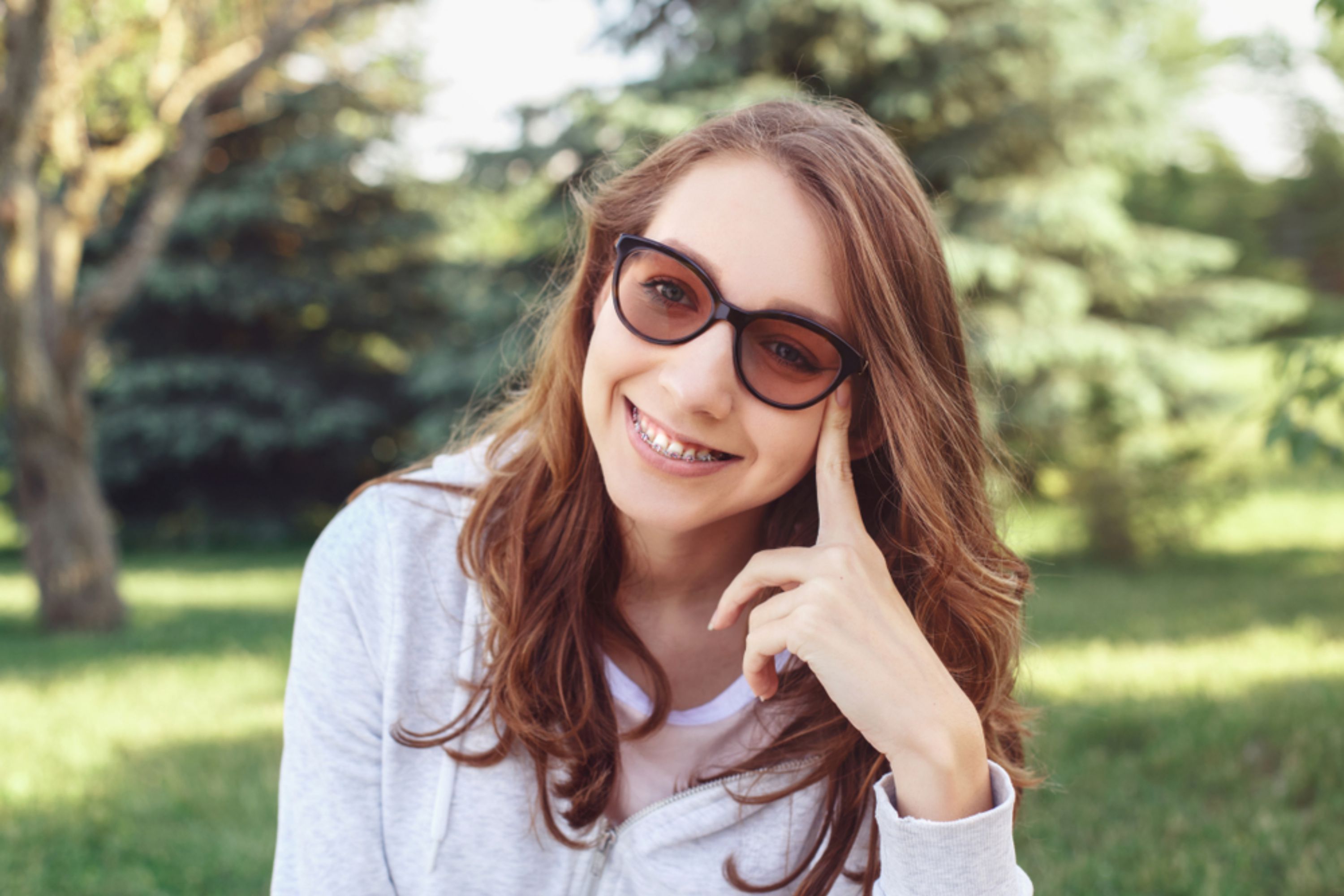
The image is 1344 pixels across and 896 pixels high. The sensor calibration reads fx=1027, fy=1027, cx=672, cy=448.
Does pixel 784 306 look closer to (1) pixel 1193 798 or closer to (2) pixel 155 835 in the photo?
(1) pixel 1193 798

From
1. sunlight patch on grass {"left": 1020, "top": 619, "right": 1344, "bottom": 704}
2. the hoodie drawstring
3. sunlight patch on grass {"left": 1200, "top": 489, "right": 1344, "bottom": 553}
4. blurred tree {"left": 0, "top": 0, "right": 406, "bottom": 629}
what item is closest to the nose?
the hoodie drawstring

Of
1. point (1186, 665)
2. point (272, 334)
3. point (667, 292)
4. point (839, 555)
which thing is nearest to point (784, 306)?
point (667, 292)

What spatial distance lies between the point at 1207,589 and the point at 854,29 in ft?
19.1

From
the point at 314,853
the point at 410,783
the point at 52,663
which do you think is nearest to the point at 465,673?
the point at 410,783

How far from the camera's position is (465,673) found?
6.31 feet

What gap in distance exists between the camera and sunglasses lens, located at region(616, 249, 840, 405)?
5.42ft

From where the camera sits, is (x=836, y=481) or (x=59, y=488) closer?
(x=836, y=481)

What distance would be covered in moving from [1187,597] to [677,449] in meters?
6.70

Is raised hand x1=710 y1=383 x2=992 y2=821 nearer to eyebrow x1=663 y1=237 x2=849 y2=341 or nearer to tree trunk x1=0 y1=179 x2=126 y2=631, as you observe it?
eyebrow x1=663 y1=237 x2=849 y2=341

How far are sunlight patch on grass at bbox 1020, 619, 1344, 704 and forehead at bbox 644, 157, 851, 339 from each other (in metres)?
2.82

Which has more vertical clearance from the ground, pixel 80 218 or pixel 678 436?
pixel 678 436

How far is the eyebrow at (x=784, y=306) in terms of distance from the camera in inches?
65.0

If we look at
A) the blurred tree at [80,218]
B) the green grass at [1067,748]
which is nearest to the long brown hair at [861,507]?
the green grass at [1067,748]

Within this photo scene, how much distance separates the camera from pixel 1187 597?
23.8 feet
